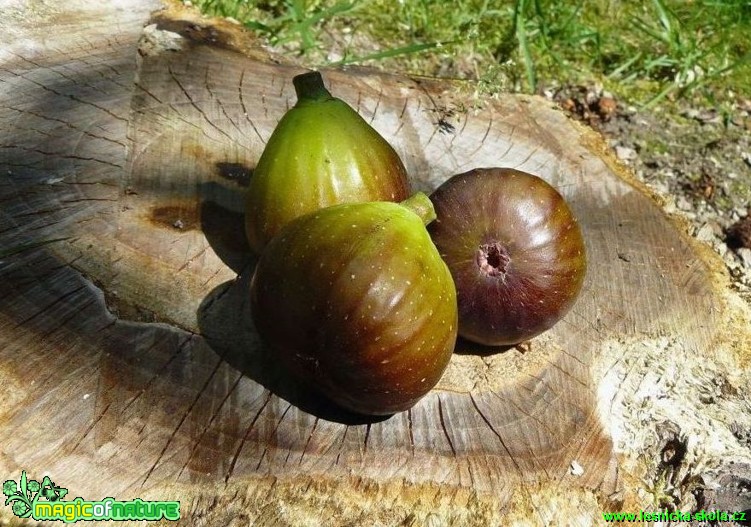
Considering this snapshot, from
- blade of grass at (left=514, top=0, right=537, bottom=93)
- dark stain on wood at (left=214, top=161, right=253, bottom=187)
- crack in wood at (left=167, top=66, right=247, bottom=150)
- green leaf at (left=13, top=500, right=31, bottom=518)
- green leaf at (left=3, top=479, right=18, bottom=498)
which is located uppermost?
blade of grass at (left=514, top=0, right=537, bottom=93)

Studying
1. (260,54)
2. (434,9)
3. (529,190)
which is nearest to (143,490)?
(529,190)

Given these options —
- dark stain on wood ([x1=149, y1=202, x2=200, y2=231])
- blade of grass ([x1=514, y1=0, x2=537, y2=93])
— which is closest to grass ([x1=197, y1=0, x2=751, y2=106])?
blade of grass ([x1=514, y1=0, x2=537, y2=93])

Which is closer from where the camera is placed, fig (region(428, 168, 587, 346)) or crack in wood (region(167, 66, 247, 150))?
fig (region(428, 168, 587, 346))

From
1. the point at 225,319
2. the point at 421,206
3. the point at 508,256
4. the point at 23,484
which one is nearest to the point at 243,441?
the point at 225,319

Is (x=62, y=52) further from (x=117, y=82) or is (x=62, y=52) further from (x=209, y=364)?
(x=209, y=364)

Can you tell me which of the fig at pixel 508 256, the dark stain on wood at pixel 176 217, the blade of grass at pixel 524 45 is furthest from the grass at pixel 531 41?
the fig at pixel 508 256

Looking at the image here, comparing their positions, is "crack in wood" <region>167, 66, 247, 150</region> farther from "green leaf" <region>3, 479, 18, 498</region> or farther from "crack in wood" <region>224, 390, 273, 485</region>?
"green leaf" <region>3, 479, 18, 498</region>

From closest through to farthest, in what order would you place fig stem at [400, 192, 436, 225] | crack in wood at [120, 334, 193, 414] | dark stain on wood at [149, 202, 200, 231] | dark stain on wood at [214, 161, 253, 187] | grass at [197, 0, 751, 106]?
1. crack in wood at [120, 334, 193, 414]
2. fig stem at [400, 192, 436, 225]
3. dark stain on wood at [149, 202, 200, 231]
4. dark stain on wood at [214, 161, 253, 187]
5. grass at [197, 0, 751, 106]

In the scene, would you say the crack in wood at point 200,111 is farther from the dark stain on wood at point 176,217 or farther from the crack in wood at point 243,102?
the dark stain on wood at point 176,217
